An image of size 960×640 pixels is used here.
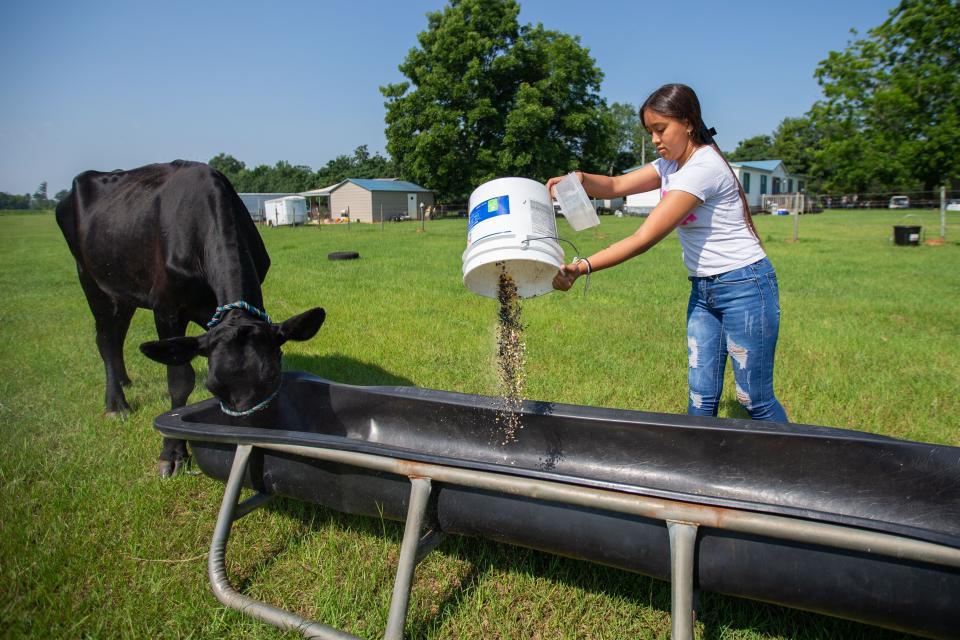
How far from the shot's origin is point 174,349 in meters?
2.96

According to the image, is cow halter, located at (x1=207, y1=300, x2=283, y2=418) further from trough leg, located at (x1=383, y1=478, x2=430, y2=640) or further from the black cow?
trough leg, located at (x1=383, y1=478, x2=430, y2=640)

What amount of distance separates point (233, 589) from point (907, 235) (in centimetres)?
1903

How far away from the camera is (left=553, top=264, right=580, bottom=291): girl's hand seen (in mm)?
2597

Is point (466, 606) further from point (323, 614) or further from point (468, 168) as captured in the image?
point (468, 168)

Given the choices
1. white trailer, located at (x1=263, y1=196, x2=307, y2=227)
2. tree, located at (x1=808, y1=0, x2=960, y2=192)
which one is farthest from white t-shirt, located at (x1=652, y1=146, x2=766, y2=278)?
white trailer, located at (x1=263, y1=196, x2=307, y2=227)

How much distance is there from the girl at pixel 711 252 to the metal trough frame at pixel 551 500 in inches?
37.1

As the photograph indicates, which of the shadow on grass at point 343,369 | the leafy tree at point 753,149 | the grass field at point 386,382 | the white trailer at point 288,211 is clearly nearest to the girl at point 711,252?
the grass field at point 386,382

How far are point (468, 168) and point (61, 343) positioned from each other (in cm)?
3819

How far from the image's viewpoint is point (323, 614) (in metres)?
2.44

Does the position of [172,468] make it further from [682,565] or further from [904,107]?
[904,107]

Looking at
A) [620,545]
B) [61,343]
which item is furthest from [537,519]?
[61,343]

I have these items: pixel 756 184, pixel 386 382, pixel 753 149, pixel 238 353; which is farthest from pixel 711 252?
pixel 753 149

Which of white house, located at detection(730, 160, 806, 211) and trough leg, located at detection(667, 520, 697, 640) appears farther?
white house, located at detection(730, 160, 806, 211)

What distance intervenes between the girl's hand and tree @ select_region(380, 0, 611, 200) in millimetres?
39363
